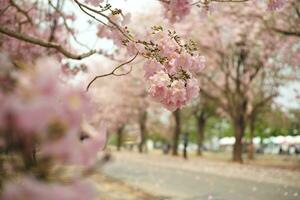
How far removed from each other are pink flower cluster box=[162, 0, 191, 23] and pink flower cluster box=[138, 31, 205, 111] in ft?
1.18

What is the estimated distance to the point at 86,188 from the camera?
1.56m

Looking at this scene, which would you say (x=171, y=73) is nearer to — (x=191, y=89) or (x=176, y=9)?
(x=191, y=89)

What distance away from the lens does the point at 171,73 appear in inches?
195

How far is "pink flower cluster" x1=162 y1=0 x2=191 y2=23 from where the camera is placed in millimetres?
5207

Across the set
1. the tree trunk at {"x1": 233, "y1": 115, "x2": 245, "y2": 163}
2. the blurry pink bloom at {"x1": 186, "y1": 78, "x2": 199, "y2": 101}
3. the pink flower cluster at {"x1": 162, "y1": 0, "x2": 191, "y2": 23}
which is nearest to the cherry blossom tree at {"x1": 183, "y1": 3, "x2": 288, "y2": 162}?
the tree trunk at {"x1": 233, "y1": 115, "x2": 245, "y2": 163}

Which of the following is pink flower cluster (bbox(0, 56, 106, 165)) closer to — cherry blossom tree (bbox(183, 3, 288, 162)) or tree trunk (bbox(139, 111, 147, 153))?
cherry blossom tree (bbox(183, 3, 288, 162))

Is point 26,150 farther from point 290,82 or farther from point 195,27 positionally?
point 290,82

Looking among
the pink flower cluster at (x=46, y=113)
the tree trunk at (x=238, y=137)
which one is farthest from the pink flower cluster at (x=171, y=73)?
the tree trunk at (x=238, y=137)

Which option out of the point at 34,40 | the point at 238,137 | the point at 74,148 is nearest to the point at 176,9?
the point at 34,40

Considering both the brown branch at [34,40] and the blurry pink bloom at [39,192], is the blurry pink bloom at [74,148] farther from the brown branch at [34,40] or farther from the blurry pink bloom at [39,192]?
the brown branch at [34,40]

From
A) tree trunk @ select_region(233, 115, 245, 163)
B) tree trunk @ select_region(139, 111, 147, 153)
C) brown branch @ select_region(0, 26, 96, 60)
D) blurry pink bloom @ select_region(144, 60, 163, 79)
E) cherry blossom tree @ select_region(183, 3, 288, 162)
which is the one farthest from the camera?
tree trunk @ select_region(139, 111, 147, 153)

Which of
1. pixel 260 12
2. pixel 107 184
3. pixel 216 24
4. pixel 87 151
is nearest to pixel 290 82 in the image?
pixel 216 24

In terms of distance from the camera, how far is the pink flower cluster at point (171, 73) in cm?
482

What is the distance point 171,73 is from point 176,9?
0.72 m
